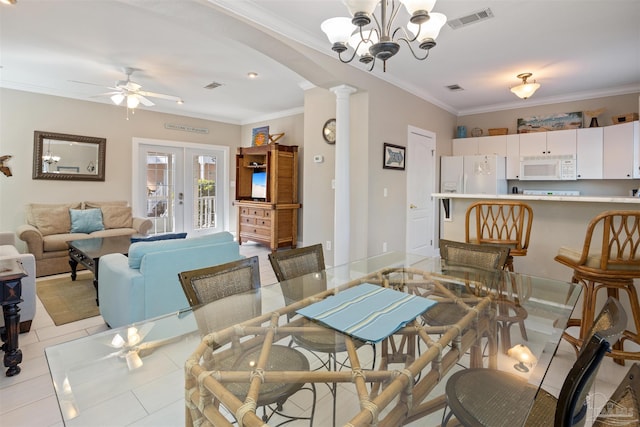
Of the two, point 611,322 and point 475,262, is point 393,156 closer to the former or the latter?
point 475,262

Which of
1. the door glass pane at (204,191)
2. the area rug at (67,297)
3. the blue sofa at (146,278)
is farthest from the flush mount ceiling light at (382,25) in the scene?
the door glass pane at (204,191)

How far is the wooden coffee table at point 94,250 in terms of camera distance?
3.20 metres

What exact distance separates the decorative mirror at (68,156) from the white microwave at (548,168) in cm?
689

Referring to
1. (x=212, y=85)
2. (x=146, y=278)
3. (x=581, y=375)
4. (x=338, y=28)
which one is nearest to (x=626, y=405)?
(x=581, y=375)

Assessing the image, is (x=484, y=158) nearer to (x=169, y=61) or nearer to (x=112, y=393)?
(x=169, y=61)

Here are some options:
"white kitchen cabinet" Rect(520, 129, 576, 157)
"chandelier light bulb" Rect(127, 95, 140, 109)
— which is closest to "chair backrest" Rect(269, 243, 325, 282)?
"chandelier light bulb" Rect(127, 95, 140, 109)

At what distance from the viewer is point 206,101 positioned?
5.76 m

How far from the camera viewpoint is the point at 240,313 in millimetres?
1479

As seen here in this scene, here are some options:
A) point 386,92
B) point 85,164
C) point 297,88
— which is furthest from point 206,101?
point 386,92

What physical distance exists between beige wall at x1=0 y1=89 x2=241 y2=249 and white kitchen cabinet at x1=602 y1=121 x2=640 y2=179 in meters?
7.02

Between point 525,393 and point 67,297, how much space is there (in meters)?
4.09

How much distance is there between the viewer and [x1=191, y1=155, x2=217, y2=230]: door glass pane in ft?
22.5

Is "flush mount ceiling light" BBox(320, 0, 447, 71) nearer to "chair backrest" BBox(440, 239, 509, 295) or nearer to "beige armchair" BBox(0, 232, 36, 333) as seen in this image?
"chair backrest" BBox(440, 239, 509, 295)

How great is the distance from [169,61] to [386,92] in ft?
8.77
